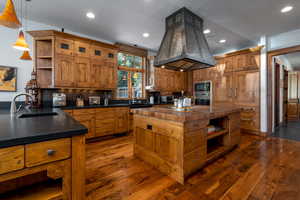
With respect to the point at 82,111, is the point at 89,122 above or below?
below

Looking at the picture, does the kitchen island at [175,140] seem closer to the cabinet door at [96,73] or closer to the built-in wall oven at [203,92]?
the cabinet door at [96,73]

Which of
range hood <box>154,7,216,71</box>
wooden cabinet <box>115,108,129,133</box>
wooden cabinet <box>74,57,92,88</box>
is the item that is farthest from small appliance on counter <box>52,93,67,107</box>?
range hood <box>154,7,216,71</box>

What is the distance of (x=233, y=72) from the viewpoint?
423 centimetres

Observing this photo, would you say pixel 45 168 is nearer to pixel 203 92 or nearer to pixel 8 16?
pixel 8 16

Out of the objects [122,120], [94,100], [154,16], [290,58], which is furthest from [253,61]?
[94,100]

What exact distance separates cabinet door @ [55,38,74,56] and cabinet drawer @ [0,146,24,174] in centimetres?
298

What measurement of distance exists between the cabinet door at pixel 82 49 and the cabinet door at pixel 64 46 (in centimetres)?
9

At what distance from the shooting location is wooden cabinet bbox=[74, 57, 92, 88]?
127 inches

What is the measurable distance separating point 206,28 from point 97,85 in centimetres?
321

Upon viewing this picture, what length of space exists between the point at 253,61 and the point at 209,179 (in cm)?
379

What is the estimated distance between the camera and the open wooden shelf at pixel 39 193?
87 cm

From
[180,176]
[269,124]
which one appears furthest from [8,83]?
[269,124]

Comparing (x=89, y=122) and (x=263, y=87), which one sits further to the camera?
(x=263, y=87)

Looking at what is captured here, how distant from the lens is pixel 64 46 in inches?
121
